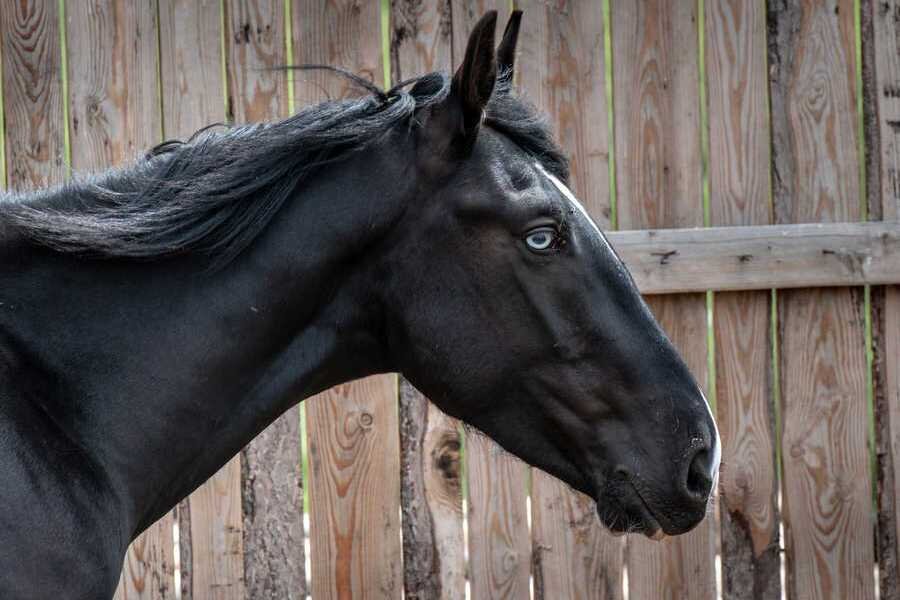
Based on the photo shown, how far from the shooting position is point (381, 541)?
3424 millimetres

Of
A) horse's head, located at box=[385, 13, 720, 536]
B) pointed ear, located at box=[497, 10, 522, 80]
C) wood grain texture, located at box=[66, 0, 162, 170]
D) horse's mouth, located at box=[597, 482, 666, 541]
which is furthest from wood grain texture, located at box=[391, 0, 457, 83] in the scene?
horse's mouth, located at box=[597, 482, 666, 541]

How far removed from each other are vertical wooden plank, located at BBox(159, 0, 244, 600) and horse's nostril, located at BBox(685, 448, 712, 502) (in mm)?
1896

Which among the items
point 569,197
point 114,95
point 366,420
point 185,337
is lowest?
point 366,420

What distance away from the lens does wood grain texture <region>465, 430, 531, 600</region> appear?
3.40 m

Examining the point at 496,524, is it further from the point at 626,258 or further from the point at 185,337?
the point at 185,337

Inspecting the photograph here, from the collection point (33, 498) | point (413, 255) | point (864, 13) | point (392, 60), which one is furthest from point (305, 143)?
point (864, 13)

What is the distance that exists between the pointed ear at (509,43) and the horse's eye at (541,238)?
1.00 ft

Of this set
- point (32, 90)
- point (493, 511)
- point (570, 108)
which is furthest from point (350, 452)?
point (32, 90)

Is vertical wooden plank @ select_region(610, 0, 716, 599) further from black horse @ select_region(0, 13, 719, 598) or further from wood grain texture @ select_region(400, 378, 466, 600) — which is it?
black horse @ select_region(0, 13, 719, 598)

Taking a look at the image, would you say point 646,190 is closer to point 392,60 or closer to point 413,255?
point 392,60

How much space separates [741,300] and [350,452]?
1.43 meters

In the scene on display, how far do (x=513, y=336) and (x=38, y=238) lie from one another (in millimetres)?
836

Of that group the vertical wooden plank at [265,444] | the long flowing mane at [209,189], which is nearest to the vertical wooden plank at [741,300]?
the vertical wooden plank at [265,444]

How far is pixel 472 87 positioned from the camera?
1758mm
